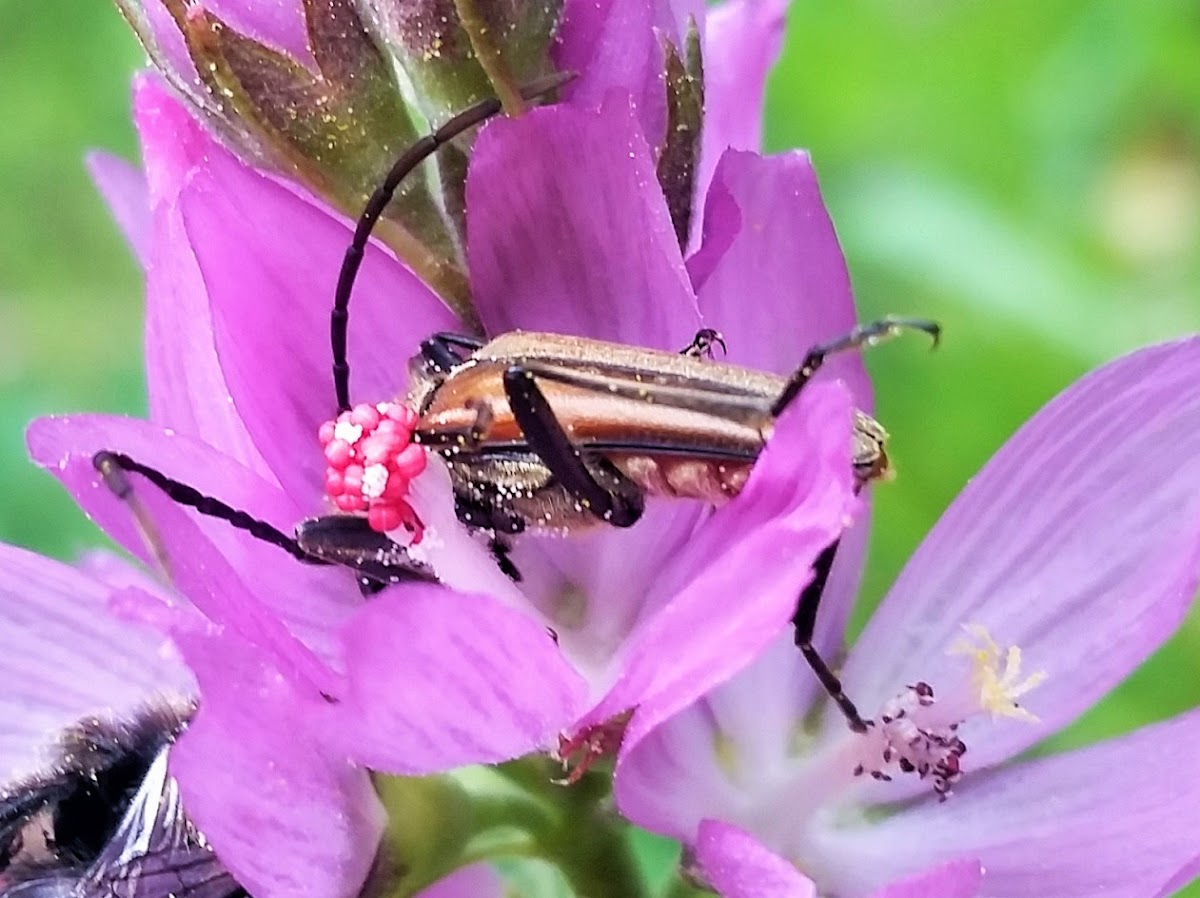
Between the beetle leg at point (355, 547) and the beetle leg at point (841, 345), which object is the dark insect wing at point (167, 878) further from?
the beetle leg at point (841, 345)

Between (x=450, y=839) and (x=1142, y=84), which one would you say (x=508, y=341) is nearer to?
(x=450, y=839)

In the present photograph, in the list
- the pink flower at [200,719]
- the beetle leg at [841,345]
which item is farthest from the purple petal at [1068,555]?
the pink flower at [200,719]

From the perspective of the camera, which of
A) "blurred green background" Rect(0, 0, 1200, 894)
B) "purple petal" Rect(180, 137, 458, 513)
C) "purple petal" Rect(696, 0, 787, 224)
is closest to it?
"purple petal" Rect(180, 137, 458, 513)

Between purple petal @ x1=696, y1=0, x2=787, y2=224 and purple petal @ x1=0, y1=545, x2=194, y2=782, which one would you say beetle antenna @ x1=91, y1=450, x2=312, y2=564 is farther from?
purple petal @ x1=696, y1=0, x2=787, y2=224

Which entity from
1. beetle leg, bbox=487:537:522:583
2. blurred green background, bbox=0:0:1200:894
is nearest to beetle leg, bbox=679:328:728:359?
beetle leg, bbox=487:537:522:583

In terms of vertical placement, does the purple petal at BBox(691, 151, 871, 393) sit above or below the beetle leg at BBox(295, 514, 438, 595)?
above

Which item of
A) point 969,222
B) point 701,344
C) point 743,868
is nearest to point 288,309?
point 701,344
